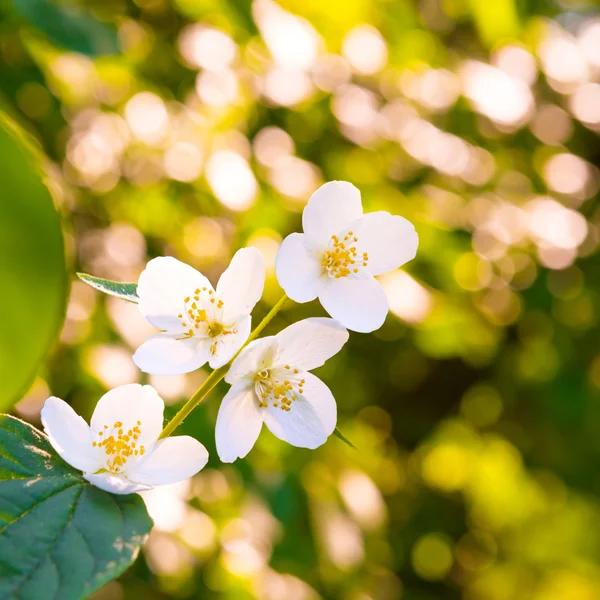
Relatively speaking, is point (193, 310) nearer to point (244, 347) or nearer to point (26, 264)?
point (244, 347)

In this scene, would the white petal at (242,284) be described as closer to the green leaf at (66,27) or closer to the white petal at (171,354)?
the white petal at (171,354)

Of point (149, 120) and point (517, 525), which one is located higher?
point (149, 120)

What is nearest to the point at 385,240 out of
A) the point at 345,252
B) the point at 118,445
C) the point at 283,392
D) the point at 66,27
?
the point at 345,252

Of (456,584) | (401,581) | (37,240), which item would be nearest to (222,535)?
(37,240)

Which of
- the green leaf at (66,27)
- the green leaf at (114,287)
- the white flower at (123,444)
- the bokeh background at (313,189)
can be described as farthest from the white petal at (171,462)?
the green leaf at (66,27)

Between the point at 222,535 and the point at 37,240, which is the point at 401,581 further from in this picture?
the point at 37,240
